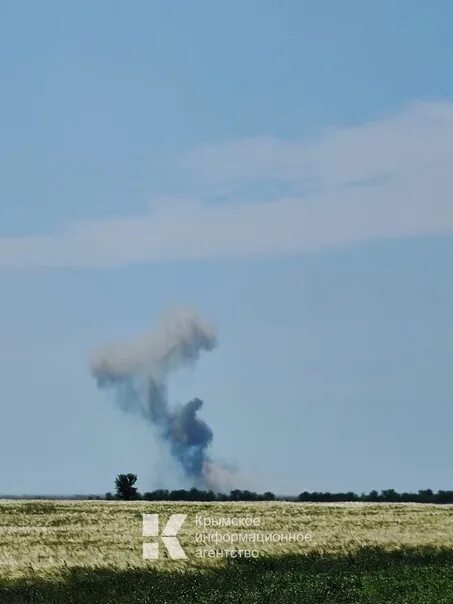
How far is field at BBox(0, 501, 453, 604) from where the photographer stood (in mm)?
30969

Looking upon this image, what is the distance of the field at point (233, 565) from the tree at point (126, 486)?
41636 mm

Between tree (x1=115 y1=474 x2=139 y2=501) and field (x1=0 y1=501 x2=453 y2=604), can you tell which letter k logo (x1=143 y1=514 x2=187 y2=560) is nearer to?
field (x1=0 y1=501 x2=453 y2=604)

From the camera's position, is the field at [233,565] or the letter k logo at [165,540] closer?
the field at [233,565]

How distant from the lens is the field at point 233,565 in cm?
3097

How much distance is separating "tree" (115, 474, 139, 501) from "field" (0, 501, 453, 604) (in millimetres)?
41636

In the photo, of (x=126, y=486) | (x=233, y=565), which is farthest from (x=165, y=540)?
(x=126, y=486)

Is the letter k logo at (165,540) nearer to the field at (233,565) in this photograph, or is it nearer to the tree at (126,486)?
the field at (233,565)

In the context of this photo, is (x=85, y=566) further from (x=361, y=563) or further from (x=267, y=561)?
(x=361, y=563)

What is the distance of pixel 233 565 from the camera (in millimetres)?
35219

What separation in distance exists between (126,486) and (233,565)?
57935mm

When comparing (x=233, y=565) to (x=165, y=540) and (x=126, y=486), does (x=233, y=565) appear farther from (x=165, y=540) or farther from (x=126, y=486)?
(x=126, y=486)

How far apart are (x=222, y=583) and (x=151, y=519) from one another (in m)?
11.4

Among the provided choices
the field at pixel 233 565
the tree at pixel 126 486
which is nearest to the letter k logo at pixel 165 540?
the field at pixel 233 565

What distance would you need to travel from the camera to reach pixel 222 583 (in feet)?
108
